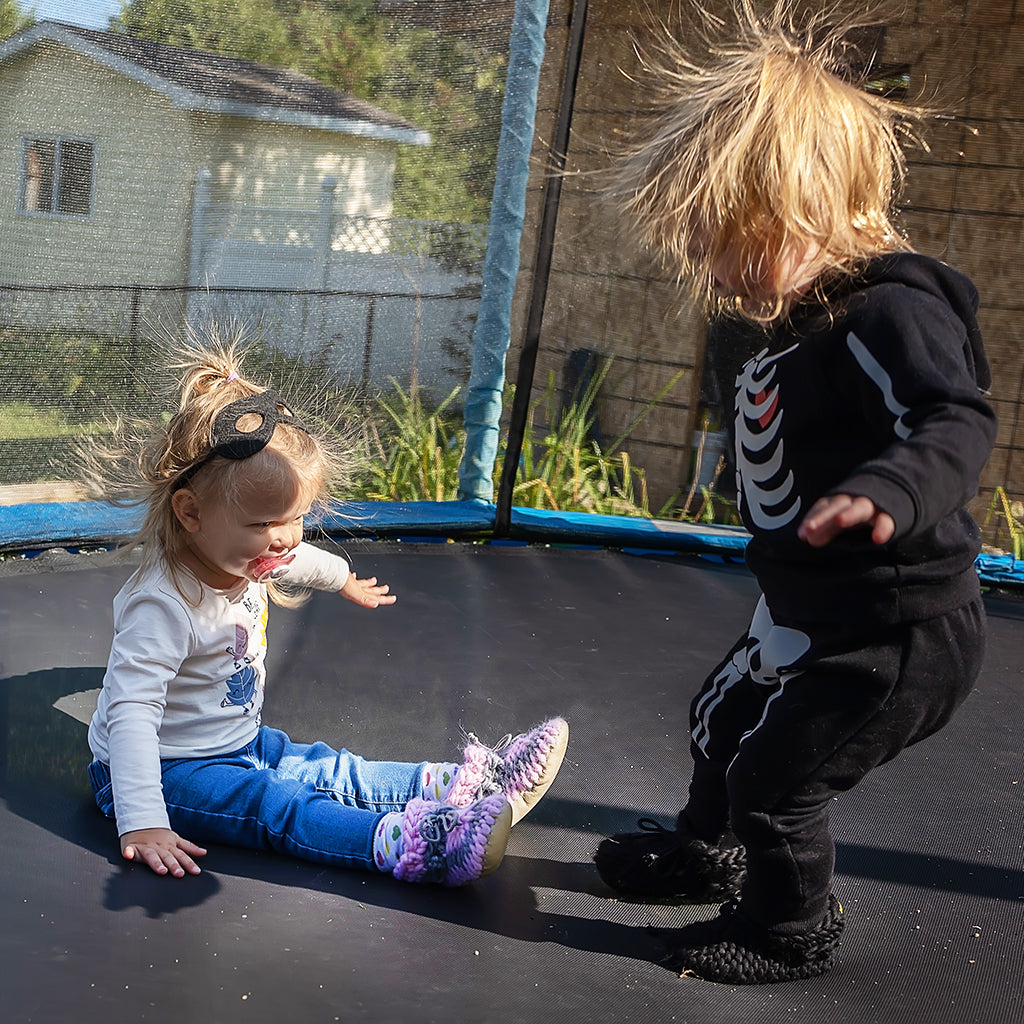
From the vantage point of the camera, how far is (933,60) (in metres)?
3.20

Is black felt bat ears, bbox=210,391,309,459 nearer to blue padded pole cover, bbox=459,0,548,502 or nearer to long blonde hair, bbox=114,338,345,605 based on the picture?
long blonde hair, bbox=114,338,345,605

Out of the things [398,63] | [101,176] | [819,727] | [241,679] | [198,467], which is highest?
[398,63]

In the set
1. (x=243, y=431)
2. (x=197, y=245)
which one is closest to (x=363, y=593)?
(x=243, y=431)

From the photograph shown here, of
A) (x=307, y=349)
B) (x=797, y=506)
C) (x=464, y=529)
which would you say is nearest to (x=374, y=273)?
(x=307, y=349)

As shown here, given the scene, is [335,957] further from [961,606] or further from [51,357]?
[51,357]

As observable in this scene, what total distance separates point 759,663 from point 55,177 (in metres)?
A: 1.76

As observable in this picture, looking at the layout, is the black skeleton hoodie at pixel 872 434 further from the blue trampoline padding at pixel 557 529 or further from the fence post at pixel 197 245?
the blue trampoline padding at pixel 557 529

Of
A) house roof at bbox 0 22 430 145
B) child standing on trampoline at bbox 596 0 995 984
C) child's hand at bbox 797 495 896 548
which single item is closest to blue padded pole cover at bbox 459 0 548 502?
house roof at bbox 0 22 430 145

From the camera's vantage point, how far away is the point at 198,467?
144 cm

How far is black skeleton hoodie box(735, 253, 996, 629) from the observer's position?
0.99 m

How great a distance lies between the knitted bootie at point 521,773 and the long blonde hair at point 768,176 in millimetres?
606

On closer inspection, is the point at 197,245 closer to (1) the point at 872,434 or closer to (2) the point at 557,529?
(2) the point at 557,529

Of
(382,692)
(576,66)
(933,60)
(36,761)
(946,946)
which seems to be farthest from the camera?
(933,60)

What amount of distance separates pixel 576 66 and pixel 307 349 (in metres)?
1.00
